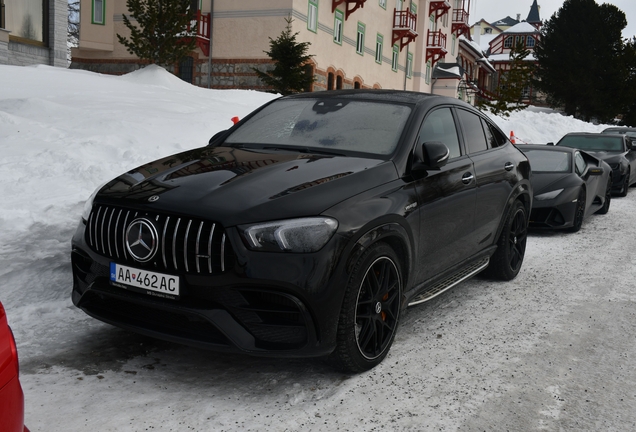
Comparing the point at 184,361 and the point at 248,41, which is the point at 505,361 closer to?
the point at 184,361

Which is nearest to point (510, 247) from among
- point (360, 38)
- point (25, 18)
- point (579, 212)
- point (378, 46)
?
point (579, 212)

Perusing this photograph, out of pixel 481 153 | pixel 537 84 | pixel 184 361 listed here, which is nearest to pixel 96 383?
pixel 184 361

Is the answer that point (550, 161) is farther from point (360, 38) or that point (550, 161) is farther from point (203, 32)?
point (360, 38)

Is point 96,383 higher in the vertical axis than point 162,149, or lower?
lower

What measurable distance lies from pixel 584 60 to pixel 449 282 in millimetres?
57763

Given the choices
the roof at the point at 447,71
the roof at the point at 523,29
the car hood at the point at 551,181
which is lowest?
the car hood at the point at 551,181

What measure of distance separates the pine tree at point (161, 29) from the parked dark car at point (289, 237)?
15816 millimetres

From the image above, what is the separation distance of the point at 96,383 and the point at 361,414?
1.46 metres

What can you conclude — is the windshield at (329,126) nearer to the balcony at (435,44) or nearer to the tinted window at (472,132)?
the tinted window at (472,132)

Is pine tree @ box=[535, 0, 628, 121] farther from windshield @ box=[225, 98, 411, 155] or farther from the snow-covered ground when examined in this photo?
A: windshield @ box=[225, 98, 411, 155]

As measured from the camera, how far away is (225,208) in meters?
3.41

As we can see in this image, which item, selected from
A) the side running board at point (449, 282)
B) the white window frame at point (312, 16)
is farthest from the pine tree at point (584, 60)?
the side running board at point (449, 282)

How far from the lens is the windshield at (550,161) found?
9742 millimetres

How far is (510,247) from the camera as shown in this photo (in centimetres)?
623
